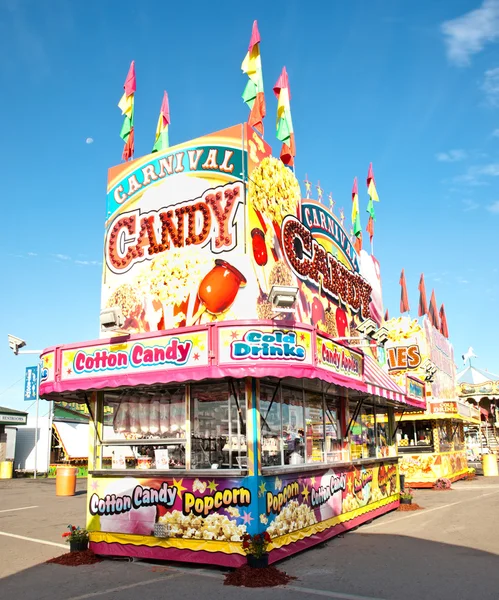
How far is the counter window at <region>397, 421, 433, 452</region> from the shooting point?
979 inches

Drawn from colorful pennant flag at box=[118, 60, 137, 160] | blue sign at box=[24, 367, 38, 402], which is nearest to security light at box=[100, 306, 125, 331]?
colorful pennant flag at box=[118, 60, 137, 160]

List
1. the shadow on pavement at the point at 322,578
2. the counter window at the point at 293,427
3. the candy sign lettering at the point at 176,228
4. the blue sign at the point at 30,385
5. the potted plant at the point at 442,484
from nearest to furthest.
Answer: the shadow on pavement at the point at 322,578 → the counter window at the point at 293,427 → the candy sign lettering at the point at 176,228 → the potted plant at the point at 442,484 → the blue sign at the point at 30,385

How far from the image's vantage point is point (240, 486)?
8.78 m

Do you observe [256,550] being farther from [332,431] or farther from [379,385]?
[379,385]

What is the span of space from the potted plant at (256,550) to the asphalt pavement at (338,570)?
19.4 inches

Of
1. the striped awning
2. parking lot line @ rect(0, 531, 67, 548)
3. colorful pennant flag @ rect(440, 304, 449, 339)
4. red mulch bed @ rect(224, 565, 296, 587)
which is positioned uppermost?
colorful pennant flag @ rect(440, 304, 449, 339)

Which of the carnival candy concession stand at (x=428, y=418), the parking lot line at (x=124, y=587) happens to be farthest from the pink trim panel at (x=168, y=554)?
the carnival candy concession stand at (x=428, y=418)

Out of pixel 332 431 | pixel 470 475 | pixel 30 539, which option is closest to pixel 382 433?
pixel 332 431

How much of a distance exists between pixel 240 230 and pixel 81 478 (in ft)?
87.2

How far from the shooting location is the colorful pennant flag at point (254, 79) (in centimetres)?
1212

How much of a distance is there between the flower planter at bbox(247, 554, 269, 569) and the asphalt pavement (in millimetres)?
470

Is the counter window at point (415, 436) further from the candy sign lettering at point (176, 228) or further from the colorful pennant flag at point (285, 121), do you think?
the candy sign lettering at point (176, 228)

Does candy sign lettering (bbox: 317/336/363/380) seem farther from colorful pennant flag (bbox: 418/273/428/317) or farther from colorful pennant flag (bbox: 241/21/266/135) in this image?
colorful pennant flag (bbox: 418/273/428/317)

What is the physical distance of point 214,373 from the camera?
8734 mm
